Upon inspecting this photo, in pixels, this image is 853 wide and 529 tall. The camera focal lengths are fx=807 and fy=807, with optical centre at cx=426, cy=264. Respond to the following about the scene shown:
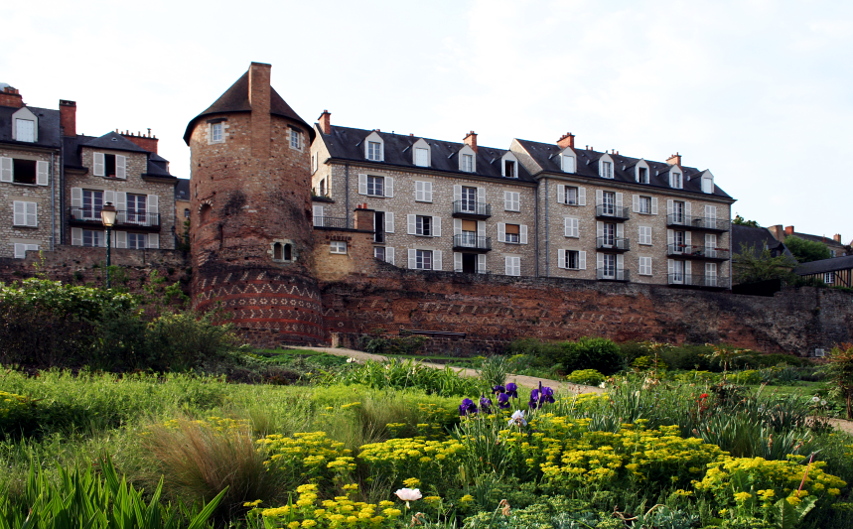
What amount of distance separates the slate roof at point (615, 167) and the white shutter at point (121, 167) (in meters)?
20.3

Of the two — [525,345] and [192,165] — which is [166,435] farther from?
[192,165]

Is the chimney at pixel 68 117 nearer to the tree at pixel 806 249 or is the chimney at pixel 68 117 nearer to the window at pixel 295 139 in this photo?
the window at pixel 295 139

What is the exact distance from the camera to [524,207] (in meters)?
41.5

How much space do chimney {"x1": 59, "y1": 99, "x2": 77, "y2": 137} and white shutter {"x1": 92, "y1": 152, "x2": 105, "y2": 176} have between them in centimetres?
269

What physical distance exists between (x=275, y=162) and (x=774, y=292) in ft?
83.9

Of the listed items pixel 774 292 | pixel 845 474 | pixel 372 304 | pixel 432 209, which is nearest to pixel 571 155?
pixel 432 209

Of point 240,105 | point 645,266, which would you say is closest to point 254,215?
point 240,105

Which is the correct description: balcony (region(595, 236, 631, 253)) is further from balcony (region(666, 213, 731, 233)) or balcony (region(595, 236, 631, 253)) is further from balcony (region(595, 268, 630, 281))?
balcony (region(666, 213, 731, 233))

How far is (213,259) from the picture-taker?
85.6ft

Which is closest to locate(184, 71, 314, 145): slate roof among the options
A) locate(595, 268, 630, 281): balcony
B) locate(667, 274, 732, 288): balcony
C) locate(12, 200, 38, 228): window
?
locate(12, 200, 38, 228): window

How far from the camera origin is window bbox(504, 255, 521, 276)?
40.5 m

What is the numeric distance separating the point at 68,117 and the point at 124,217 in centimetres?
601

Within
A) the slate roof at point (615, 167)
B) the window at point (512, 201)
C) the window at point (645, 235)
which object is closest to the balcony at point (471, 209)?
the window at point (512, 201)

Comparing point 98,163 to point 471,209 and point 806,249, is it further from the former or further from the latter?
point 806,249
